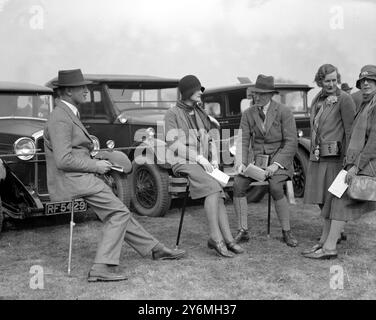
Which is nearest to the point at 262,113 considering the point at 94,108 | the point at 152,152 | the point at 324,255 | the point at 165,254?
the point at 324,255

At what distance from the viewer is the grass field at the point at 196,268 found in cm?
357

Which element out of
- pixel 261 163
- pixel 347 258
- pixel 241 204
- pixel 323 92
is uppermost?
pixel 323 92

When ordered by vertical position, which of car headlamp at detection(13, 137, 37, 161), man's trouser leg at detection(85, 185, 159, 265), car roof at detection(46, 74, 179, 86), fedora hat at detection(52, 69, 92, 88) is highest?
car roof at detection(46, 74, 179, 86)

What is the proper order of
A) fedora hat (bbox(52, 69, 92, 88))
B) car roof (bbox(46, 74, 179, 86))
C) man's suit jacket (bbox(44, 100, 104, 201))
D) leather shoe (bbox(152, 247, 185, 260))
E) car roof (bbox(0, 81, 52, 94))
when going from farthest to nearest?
car roof (bbox(46, 74, 179, 86))
car roof (bbox(0, 81, 52, 94))
leather shoe (bbox(152, 247, 185, 260))
fedora hat (bbox(52, 69, 92, 88))
man's suit jacket (bbox(44, 100, 104, 201))

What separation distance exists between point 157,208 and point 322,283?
2983 mm

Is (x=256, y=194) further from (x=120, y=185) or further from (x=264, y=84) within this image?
(x=264, y=84)

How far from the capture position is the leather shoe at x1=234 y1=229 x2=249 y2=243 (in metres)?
4.95

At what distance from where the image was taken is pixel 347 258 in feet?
14.5

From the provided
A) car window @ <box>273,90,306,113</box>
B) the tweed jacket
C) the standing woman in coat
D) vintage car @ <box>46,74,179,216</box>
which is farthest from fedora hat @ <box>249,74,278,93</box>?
car window @ <box>273,90,306,113</box>

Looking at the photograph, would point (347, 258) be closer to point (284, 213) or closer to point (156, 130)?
point (284, 213)

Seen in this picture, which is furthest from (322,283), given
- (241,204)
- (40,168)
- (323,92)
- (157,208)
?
(40,168)

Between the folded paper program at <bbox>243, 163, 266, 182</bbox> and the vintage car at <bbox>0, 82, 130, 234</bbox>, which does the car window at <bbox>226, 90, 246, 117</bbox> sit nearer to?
the vintage car at <bbox>0, 82, 130, 234</bbox>

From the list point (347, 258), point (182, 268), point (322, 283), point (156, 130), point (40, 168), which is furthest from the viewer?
point (156, 130)

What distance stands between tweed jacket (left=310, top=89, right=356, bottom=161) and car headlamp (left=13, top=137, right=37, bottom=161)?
10.5 feet
